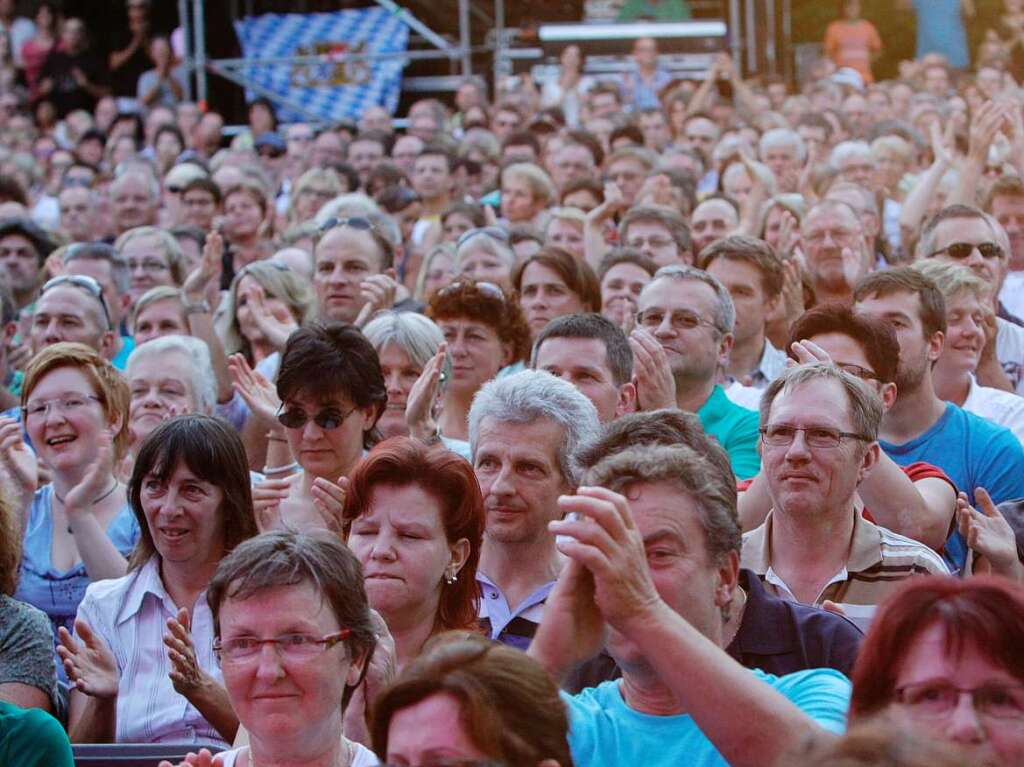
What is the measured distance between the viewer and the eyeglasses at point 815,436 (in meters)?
3.98

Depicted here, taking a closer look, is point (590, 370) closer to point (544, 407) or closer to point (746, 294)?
point (544, 407)

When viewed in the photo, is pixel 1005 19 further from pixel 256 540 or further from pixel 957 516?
pixel 256 540

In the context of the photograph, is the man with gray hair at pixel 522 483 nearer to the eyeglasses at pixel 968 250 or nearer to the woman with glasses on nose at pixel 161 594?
the woman with glasses on nose at pixel 161 594

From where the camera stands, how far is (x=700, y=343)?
219 inches

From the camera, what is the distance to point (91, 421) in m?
5.15

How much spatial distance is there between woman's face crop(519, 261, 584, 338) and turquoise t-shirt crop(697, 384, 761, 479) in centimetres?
127

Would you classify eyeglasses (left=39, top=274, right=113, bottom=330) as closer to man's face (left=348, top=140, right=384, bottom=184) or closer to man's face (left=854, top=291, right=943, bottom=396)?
man's face (left=854, top=291, right=943, bottom=396)

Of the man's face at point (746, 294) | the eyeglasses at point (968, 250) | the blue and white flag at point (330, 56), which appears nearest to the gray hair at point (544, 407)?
the man's face at point (746, 294)

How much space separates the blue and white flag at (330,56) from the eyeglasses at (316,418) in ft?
34.8

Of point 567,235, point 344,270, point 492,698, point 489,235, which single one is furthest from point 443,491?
point 567,235

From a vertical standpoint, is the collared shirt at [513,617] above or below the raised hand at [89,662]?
above

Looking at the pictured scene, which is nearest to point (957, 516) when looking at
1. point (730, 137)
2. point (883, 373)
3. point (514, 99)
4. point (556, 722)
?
point (883, 373)

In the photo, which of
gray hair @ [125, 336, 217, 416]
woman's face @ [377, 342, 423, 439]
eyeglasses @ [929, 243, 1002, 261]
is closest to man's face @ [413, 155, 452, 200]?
eyeglasses @ [929, 243, 1002, 261]

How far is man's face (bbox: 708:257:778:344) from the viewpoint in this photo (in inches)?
253
